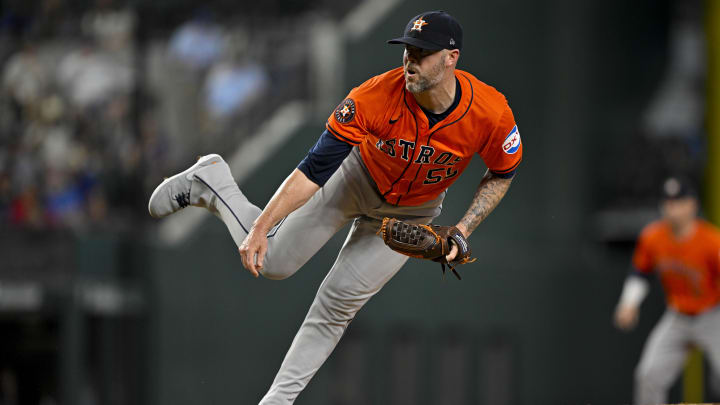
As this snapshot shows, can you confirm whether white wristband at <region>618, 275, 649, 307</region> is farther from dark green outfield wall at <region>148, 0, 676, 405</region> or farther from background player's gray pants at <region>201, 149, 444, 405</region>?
background player's gray pants at <region>201, 149, 444, 405</region>

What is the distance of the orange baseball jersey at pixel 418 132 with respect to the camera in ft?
18.7

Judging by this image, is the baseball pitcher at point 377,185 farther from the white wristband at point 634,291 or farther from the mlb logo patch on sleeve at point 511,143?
the white wristband at point 634,291

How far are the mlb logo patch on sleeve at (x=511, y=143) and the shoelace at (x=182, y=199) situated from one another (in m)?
1.81

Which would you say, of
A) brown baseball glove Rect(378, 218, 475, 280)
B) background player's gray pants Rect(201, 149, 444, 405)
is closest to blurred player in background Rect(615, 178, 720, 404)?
background player's gray pants Rect(201, 149, 444, 405)

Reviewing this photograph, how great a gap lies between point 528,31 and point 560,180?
1.81 meters

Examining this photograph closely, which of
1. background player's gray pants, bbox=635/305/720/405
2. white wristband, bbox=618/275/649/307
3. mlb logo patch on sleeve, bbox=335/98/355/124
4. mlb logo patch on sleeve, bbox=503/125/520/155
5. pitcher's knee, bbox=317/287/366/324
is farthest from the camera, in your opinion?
white wristband, bbox=618/275/649/307

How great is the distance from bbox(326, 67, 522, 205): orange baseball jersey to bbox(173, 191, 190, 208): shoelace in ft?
3.63

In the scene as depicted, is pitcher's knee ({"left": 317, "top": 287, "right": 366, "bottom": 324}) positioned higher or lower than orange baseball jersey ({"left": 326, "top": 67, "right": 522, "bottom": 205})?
lower

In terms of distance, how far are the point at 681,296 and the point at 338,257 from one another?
4579 millimetres

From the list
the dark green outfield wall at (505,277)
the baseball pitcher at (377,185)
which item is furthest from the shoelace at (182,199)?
the dark green outfield wall at (505,277)

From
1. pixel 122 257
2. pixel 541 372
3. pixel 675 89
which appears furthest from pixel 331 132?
pixel 675 89

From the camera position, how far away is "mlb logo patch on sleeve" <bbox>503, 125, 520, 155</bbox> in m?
5.88

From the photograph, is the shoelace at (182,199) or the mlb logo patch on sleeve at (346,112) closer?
the mlb logo patch on sleeve at (346,112)

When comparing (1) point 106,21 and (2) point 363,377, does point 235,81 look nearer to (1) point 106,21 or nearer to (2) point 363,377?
(1) point 106,21
